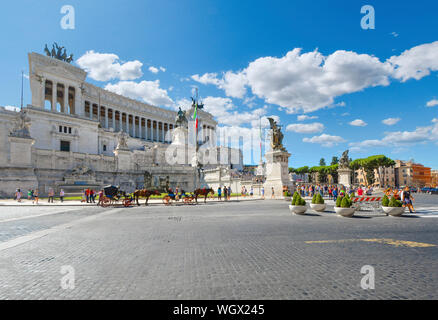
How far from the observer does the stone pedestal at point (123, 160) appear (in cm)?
4690

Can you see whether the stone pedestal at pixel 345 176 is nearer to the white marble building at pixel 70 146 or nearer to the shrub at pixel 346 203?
the shrub at pixel 346 203

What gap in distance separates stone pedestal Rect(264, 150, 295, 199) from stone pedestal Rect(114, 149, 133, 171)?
29.6 metres

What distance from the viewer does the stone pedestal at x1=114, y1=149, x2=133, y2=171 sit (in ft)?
154

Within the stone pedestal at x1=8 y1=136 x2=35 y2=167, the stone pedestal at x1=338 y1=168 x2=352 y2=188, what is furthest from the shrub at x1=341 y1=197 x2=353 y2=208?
the stone pedestal at x1=8 y1=136 x2=35 y2=167

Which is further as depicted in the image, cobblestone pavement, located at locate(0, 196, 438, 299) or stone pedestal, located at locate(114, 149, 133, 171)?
stone pedestal, located at locate(114, 149, 133, 171)

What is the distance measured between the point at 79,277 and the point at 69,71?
7401 cm

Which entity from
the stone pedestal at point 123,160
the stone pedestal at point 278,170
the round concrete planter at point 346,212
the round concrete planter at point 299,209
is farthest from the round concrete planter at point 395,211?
the stone pedestal at point 123,160

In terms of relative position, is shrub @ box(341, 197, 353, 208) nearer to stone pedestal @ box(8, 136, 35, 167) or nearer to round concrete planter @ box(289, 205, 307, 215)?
round concrete planter @ box(289, 205, 307, 215)

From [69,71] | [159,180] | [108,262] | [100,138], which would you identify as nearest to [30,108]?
[100,138]

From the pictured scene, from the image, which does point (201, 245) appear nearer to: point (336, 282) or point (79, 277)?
point (79, 277)

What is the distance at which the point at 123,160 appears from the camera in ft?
155

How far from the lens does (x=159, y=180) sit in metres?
48.5

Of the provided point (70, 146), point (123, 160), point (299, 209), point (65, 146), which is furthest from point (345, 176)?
point (65, 146)
